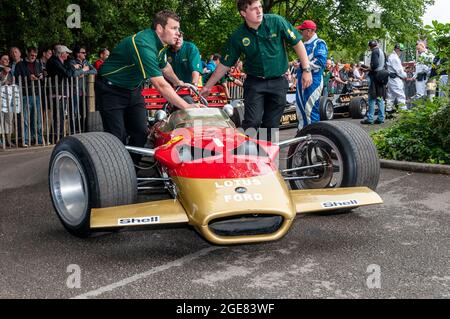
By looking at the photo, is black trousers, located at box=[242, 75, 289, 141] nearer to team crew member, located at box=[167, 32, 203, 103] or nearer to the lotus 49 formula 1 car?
the lotus 49 formula 1 car

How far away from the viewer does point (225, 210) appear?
3746 millimetres

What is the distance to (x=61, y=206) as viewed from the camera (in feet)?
15.6

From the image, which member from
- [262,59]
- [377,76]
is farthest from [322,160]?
[377,76]

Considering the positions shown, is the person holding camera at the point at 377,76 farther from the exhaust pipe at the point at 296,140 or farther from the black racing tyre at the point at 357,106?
the exhaust pipe at the point at 296,140

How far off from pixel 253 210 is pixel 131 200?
1.10 meters

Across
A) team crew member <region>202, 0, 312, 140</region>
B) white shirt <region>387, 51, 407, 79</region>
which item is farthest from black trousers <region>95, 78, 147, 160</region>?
white shirt <region>387, 51, 407, 79</region>

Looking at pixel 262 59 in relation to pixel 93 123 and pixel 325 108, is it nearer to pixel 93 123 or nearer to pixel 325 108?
pixel 93 123

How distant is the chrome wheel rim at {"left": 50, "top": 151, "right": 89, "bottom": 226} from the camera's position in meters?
4.68

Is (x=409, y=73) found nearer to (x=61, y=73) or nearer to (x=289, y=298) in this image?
(x=61, y=73)

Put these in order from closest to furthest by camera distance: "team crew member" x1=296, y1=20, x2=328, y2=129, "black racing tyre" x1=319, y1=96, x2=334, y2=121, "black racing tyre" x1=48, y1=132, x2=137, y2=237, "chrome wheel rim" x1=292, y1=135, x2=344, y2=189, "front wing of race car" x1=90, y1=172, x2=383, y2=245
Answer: "front wing of race car" x1=90, y1=172, x2=383, y2=245
"black racing tyre" x1=48, y1=132, x2=137, y2=237
"chrome wheel rim" x1=292, y1=135, x2=344, y2=189
"team crew member" x1=296, y1=20, x2=328, y2=129
"black racing tyre" x1=319, y1=96, x2=334, y2=121

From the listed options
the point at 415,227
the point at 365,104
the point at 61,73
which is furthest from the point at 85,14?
the point at 415,227

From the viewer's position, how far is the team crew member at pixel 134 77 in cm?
513

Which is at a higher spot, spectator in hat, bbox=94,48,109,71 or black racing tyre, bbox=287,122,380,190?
spectator in hat, bbox=94,48,109,71

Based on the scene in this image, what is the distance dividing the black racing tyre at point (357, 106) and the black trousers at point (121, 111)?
965cm
